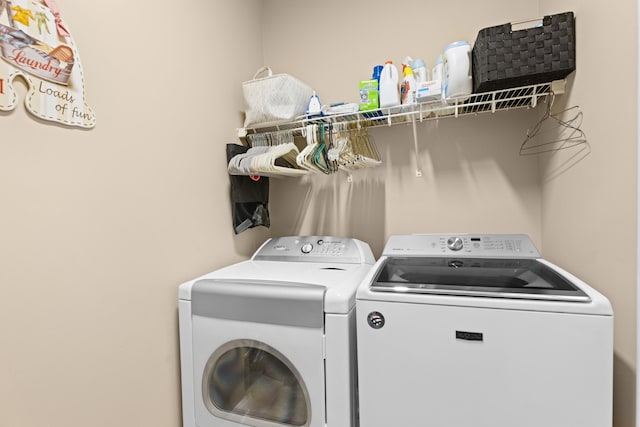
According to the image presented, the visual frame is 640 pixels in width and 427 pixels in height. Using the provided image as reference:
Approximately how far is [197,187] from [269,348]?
2.60ft

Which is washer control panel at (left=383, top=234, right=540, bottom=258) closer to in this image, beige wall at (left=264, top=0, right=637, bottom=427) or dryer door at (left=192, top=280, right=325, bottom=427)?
beige wall at (left=264, top=0, right=637, bottom=427)

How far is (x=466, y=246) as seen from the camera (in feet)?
4.86

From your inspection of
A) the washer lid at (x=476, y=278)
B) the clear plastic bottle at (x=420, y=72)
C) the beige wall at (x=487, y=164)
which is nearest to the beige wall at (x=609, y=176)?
the beige wall at (x=487, y=164)

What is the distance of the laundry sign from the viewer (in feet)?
2.93

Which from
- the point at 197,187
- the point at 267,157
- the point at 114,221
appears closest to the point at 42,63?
the point at 114,221

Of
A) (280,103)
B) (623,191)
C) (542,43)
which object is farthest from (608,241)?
(280,103)

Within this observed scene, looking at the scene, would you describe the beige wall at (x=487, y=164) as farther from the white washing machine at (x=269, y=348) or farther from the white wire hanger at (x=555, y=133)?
the white washing machine at (x=269, y=348)

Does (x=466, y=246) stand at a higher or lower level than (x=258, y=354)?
higher

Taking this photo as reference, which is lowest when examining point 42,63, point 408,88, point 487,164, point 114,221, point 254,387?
point 254,387

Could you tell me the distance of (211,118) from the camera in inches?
65.4

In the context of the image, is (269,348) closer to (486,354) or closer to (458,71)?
(486,354)

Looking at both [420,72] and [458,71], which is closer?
[458,71]

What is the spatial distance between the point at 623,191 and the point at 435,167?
942 millimetres

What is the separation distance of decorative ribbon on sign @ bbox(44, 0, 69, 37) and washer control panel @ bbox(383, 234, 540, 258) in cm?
144
